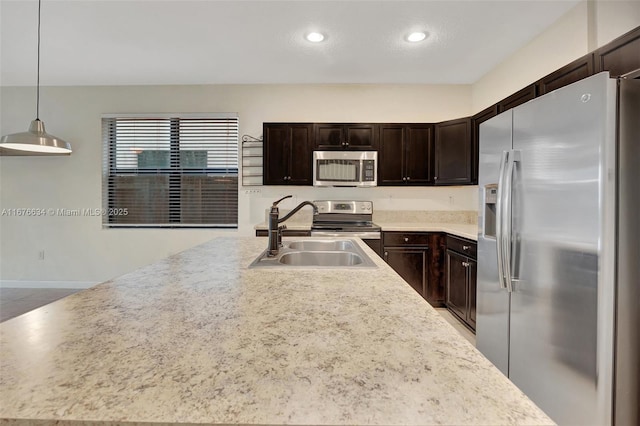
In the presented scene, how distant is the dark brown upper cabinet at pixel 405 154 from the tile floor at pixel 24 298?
4296mm

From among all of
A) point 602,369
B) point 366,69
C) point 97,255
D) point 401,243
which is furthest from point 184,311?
point 97,255

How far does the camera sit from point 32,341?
0.63 m

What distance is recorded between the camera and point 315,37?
9.23 ft

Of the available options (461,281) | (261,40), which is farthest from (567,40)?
(261,40)

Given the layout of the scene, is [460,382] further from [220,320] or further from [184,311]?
[184,311]

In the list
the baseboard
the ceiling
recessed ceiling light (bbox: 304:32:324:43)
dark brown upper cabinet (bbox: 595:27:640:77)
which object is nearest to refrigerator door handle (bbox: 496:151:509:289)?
dark brown upper cabinet (bbox: 595:27:640:77)

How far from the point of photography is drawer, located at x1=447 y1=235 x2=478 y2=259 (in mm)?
2663

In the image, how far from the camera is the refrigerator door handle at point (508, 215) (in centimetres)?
163

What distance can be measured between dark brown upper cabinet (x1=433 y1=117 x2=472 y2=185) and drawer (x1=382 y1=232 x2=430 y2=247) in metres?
0.73

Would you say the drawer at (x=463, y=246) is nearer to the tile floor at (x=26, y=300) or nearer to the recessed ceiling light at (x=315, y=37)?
the tile floor at (x=26, y=300)

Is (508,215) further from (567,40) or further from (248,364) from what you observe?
(567,40)

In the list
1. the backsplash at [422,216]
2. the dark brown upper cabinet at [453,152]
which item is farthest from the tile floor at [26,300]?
the dark brown upper cabinet at [453,152]

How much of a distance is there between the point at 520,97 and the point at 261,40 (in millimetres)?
2321

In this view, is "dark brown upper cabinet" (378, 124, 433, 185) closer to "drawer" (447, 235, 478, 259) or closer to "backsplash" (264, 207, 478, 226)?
"backsplash" (264, 207, 478, 226)
